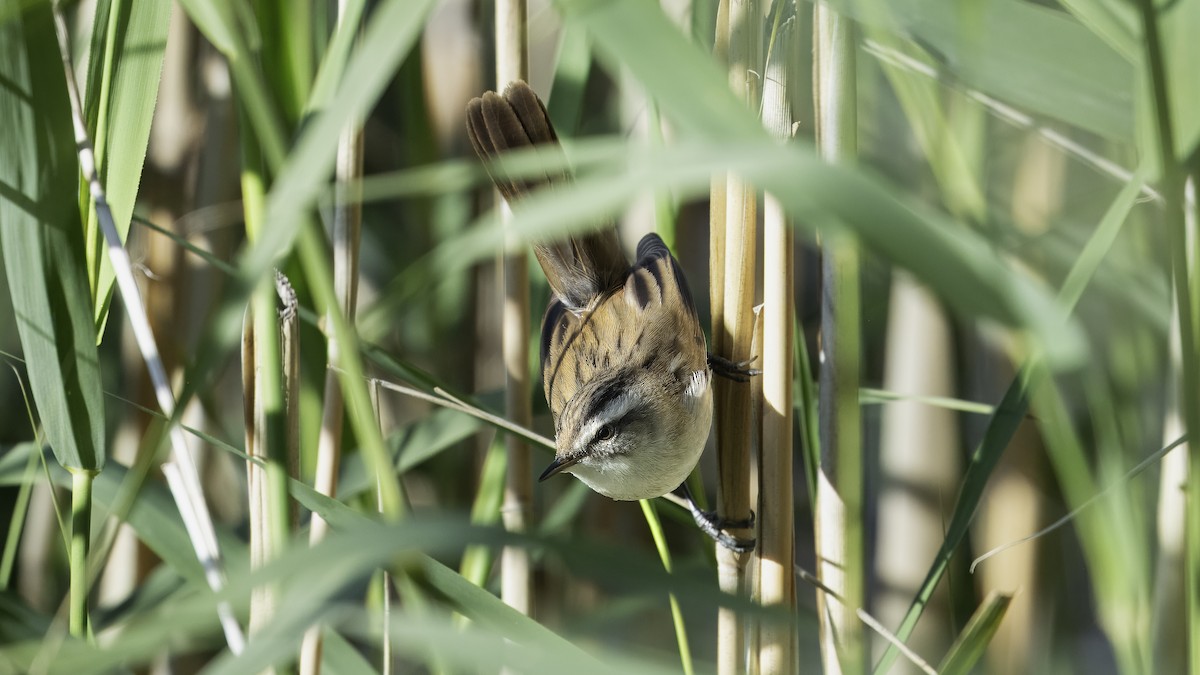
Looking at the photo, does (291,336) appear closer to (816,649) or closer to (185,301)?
(185,301)

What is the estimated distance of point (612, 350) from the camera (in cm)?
158

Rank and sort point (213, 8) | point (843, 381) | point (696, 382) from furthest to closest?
1. point (696, 382)
2. point (843, 381)
3. point (213, 8)

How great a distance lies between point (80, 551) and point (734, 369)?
0.74 metres

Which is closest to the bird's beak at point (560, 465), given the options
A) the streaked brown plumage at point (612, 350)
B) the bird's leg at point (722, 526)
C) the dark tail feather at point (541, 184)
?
the streaked brown plumage at point (612, 350)

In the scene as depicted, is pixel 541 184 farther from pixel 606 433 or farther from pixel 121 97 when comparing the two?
pixel 121 97

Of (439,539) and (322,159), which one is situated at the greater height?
(322,159)

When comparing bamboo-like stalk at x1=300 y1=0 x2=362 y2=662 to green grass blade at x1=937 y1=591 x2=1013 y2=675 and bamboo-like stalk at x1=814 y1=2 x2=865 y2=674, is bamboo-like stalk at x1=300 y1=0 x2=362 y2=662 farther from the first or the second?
green grass blade at x1=937 y1=591 x2=1013 y2=675

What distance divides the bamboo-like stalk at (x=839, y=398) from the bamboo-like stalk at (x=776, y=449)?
4cm

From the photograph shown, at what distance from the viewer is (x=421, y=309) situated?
2.32 meters

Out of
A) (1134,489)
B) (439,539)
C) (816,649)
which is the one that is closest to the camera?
(439,539)

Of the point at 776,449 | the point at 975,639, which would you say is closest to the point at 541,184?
the point at 776,449

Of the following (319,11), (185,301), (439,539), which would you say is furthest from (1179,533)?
(185,301)

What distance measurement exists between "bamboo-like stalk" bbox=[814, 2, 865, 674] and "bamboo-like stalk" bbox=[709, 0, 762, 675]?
0.26 ft

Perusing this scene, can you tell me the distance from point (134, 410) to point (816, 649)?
1.53m
